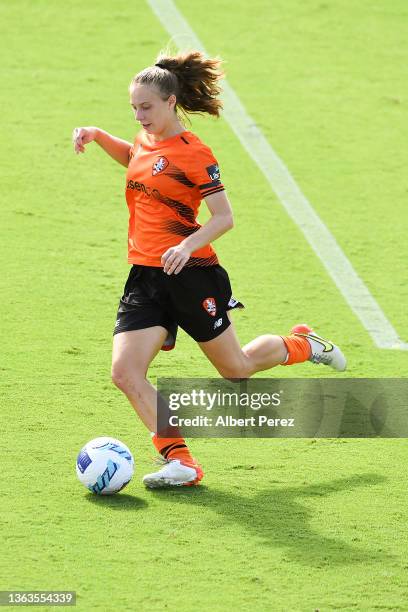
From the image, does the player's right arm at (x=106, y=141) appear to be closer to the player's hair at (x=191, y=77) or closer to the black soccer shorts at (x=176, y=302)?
the player's hair at (x=191, y=77)

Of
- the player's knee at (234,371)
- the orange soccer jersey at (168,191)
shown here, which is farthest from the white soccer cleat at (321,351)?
the orange soccer jersey at (168,191)

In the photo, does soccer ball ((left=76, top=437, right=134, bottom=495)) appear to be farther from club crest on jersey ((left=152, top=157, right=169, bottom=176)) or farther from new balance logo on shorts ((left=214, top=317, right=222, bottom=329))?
club crest on jersey ((left=152, top=157, right=169, bottom=176))

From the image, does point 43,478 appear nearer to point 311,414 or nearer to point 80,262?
point 311,414

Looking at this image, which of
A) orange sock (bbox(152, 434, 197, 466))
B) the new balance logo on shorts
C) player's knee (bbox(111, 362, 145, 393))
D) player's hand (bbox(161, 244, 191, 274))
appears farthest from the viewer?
the new balance logo on shorts

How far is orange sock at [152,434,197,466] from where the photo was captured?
690 cm

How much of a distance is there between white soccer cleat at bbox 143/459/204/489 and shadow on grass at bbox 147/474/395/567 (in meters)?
0.04

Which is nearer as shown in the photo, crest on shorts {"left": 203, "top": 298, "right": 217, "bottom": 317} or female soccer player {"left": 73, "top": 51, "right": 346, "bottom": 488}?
female soccer player {"left": 73, "top": 51, "right": 346, "bottom": 488}

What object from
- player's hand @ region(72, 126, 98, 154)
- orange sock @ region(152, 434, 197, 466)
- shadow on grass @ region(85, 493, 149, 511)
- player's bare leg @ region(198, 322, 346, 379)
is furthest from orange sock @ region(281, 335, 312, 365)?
player's hand @ region(72, 126, 98, 154)

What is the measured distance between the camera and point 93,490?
6672mm

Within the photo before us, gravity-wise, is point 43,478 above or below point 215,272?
below

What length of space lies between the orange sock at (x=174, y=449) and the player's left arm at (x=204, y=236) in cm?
96

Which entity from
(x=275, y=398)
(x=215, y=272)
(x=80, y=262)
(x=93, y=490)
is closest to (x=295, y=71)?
(x=80, y=262)

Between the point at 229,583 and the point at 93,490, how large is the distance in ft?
3.78

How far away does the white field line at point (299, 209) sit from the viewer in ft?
32.2
